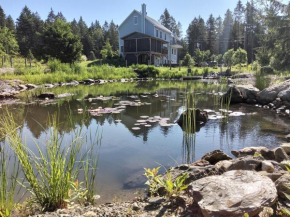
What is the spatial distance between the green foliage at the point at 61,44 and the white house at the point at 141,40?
1014 cm

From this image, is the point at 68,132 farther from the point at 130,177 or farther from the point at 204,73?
the point at 204,73

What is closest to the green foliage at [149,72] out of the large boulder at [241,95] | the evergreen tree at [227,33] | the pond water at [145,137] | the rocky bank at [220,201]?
the large boulder at [241,95]

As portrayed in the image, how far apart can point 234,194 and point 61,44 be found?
87.2 feet

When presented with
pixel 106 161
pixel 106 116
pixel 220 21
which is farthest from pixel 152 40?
pixel 220 21

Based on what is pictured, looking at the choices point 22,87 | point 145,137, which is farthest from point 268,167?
point 22,87

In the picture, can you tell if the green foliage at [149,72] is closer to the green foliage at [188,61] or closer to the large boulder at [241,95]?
the green foliage at [188,61]

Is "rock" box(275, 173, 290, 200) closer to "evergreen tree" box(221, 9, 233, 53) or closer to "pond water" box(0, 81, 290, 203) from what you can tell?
"pond water" box(0, 81, 290, 203)

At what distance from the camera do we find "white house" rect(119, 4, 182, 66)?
34.4 meters

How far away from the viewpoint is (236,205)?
5.75 feet

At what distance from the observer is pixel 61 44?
84.4 feet

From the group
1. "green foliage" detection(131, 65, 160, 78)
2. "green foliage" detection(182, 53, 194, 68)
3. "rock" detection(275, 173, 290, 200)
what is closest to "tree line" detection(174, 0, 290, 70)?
"green foliage" detection(182, 53, 194, 68)

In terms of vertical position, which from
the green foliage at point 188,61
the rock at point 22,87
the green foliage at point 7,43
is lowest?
the rock at point 22,87

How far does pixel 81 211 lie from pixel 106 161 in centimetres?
189

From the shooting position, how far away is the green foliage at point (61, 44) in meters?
25.7
